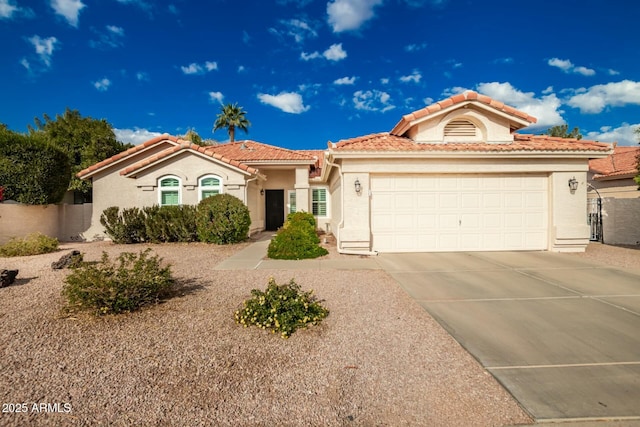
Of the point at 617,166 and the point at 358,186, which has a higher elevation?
the point at 617,166

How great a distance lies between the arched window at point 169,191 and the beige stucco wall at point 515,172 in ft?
27.2

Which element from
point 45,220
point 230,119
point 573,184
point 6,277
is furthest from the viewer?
point 230,119

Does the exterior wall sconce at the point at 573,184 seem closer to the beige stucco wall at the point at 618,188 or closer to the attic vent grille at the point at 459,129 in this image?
the attic vent grille at the point at 459,129

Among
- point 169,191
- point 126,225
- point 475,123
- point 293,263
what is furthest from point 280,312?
point 169,191

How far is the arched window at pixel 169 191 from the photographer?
527 inches

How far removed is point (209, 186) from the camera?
528 inches

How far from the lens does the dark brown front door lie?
1780 cm

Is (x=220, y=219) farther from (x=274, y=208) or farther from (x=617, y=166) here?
(x=617, y=166)

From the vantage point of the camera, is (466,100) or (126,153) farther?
(126,153)

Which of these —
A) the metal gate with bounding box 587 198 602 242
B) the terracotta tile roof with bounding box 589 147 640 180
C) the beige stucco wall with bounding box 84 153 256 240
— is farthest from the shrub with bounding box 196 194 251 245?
the terracotta tile roof with bounding box 589 147 640 180

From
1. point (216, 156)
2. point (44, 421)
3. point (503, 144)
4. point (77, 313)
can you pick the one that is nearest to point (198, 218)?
point (216, 156)

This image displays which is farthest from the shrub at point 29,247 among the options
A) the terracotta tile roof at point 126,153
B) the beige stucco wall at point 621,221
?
the beige stucco wall at point 621,221

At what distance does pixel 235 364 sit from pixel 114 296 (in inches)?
98.0

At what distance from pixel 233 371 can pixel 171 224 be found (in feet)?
34.1
